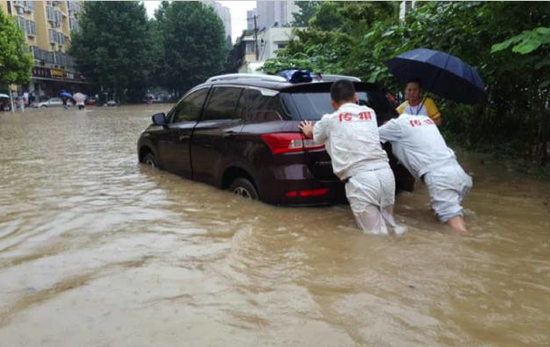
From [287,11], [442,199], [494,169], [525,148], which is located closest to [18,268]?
[442,199]

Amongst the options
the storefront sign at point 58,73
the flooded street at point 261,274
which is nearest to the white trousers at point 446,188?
the flooded street at point 261,274

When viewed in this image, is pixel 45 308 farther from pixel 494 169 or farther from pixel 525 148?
pixel 525 148

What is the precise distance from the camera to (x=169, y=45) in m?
65.9

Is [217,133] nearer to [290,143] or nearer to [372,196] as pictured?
[290,143]

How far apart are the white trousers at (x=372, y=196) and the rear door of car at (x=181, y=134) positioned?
2.69 meters

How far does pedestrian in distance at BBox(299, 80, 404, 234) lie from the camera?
4316mm

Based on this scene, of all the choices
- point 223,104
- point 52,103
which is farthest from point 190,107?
point 52,103

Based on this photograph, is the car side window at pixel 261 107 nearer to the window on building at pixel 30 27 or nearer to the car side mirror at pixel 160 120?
the car side mirror at pixel 160 120

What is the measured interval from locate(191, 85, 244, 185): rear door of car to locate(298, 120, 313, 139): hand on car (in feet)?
2.89

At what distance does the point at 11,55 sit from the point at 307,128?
37.9m

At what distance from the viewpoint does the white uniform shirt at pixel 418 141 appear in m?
4.73

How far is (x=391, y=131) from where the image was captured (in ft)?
15.6

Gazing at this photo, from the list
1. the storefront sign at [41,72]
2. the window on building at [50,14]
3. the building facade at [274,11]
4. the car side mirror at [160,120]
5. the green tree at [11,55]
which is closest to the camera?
the car side mirror at [160,120]

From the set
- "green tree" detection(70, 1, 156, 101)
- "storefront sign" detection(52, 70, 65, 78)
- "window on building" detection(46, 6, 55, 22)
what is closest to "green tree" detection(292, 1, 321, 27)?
"green tree" detection(70, 1, 156, 101)
